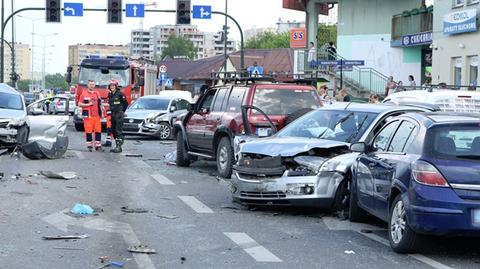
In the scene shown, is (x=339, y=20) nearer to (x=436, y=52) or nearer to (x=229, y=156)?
(x=436, y=52)

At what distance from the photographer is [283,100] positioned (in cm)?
1434

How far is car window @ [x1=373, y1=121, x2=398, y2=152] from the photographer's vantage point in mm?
8906

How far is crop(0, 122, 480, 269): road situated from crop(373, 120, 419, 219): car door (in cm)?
49

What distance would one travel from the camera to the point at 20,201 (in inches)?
429

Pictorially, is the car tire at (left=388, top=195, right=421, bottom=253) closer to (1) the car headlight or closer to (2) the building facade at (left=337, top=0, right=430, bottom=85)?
(1) the car headlight

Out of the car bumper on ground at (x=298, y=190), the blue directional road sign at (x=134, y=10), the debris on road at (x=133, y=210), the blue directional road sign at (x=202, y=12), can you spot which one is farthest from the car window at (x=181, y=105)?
the car bumper on ground at (x=298, y=190)

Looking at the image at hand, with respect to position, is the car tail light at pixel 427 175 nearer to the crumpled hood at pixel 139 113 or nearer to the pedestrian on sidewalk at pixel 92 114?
the pedestrian on sidewalk at pixel 92 114

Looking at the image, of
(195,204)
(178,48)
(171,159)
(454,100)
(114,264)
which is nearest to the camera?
(114,264)

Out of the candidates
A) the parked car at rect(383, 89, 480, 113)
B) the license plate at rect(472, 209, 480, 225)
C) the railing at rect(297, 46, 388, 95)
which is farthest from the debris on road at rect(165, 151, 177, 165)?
the railing at rect(297, 46, 388, 95)

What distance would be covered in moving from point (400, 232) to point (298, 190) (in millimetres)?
2314

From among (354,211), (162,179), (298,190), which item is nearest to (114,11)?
(162,179)

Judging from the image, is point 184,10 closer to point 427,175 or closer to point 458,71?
point 458,71

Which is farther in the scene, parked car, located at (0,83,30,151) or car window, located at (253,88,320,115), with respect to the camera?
parked car, located at (0,83,30,151)

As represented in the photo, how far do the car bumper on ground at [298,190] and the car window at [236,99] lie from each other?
13.6ft
